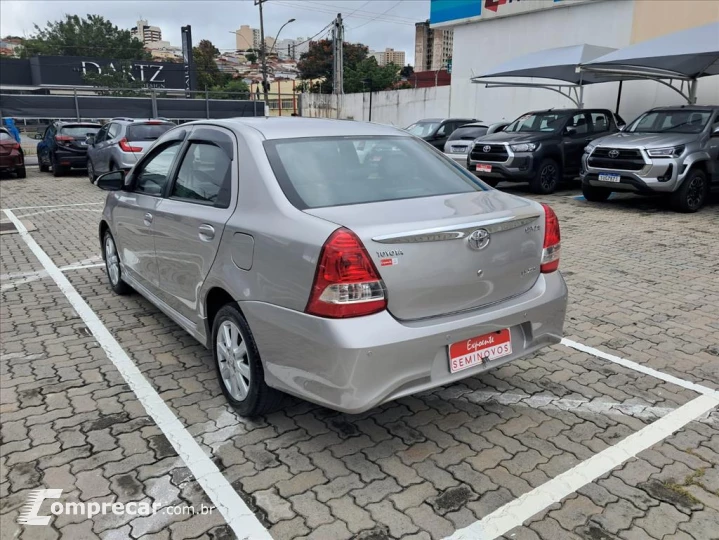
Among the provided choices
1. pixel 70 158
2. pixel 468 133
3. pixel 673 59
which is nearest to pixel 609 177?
pixel 673 59

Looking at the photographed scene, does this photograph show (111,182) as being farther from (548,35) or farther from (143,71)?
(143,71)

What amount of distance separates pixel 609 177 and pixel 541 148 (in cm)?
207

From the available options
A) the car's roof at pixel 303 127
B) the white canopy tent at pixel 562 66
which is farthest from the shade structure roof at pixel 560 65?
the car's roof at pixel 303 127

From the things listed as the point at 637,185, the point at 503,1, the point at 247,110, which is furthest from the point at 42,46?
the point at 637,185

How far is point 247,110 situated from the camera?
32.4 metres

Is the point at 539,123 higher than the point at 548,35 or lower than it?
lower

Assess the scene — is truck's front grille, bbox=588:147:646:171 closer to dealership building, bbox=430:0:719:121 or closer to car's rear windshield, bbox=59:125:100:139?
dealership building, bbox=430:0:719:121

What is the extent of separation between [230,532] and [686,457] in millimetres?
2256

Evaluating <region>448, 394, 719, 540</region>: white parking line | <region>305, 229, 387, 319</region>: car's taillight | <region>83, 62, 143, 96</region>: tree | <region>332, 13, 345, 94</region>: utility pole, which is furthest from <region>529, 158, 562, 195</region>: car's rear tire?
<region>83, 62, 143, 96</region>: tree

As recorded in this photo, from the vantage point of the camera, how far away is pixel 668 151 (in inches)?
375

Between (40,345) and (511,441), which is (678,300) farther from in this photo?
(40,345)

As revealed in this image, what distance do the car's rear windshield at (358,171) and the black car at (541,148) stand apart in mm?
8577

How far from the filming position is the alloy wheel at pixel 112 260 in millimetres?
5418

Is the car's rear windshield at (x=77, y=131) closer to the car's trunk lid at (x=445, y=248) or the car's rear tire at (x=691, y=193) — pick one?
the car's rear tire at (x=691, y=193)
